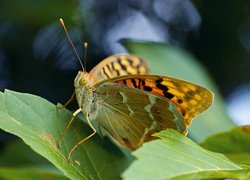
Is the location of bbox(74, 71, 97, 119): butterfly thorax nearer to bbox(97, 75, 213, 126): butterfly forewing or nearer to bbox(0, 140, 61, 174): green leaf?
bbox(97, 75, 213, 126): butterfly forewing

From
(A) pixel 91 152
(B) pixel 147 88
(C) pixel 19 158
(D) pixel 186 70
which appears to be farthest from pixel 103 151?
(D) pixel 186 70

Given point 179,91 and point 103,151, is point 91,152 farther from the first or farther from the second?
point 179,91

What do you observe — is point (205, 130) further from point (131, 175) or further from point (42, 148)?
point (131, 175)

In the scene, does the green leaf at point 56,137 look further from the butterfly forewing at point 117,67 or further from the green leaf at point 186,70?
the green leaf at point 186,70

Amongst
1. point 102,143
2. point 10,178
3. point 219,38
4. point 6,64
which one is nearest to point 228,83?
point 219,38

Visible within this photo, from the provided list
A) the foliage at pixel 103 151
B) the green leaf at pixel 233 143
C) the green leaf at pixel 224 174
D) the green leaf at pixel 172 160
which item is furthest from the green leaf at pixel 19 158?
the green leaf at pixel 224 174

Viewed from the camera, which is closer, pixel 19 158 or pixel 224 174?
pixel 224 174
